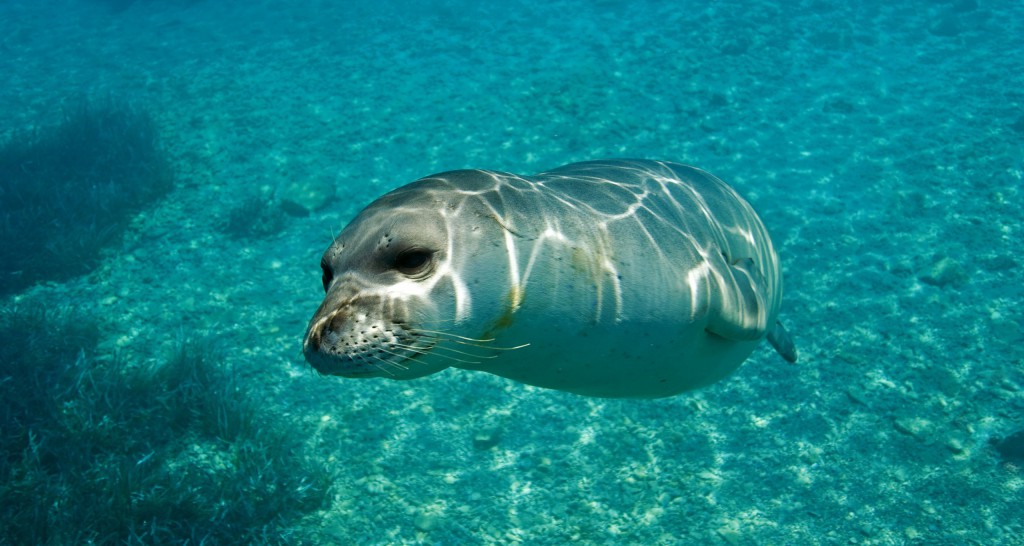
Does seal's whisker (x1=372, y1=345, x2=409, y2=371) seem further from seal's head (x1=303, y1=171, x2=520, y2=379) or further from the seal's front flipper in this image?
the seal's front flipper

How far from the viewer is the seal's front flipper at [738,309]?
3.26 metres

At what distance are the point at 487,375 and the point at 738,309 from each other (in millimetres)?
4522

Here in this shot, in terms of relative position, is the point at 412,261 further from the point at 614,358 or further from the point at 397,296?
the point at 614,358

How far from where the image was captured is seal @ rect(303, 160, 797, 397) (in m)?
2.11

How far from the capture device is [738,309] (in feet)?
10.9

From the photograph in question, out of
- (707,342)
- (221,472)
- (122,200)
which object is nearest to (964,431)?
(707,342)

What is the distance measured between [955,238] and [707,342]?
27.2 feet

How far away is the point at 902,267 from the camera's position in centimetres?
895

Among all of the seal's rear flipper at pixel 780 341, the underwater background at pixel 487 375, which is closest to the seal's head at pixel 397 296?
the seal's rear flipper at pixel 780 341

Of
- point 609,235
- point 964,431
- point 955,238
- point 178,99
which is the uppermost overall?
point 609,235

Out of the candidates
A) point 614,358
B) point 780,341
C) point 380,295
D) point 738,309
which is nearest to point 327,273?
point 380,295

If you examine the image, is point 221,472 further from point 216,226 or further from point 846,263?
point 846,263

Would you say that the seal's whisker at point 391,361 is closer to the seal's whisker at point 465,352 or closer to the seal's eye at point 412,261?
the seal's whisker at point 465,352

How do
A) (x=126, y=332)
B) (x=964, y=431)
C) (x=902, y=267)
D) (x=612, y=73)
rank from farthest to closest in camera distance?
(x=612, y=73) → (x=902, y=267) → (x=126, y=332) → (x=964, y=431)
